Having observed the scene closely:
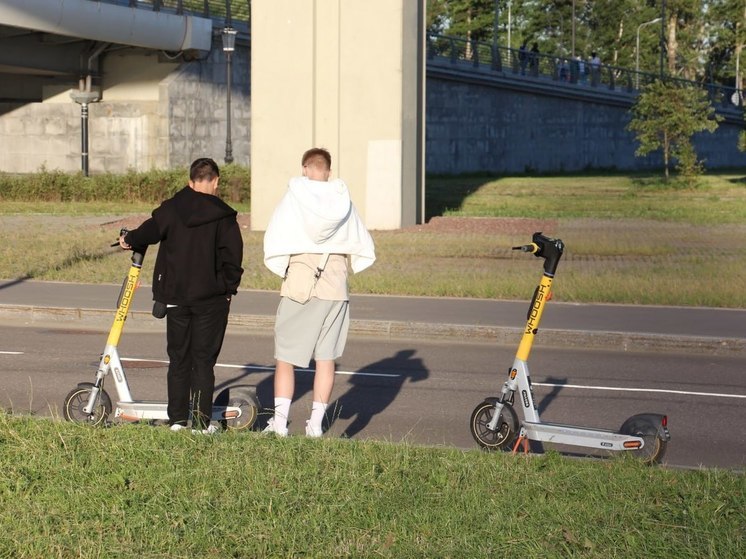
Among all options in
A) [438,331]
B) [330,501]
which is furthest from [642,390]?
[330,501]

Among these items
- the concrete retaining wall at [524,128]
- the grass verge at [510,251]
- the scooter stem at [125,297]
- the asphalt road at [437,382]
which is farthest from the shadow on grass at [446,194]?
the scooter stem at [125,297]

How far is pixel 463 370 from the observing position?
12.3 meters

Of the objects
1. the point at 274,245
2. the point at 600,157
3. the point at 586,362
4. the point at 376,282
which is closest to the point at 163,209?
the point at 274,245

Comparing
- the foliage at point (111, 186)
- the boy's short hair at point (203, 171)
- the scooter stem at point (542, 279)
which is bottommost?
the scooter stem at point (542, 279)

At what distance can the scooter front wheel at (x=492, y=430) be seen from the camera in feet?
26.1

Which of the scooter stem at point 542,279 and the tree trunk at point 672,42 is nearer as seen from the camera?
the scooter stem at point 542,279

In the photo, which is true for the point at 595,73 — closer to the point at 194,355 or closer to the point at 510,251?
the point at 510,251

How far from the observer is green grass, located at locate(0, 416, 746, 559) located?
5.63 m

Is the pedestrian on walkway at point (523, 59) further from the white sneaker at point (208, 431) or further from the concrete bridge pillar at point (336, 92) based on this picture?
the white sneaker at point (208, 431)

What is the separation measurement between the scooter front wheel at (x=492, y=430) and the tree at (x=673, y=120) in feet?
136

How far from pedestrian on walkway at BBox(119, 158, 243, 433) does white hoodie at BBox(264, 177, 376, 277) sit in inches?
10.0

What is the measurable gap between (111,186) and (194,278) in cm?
3203

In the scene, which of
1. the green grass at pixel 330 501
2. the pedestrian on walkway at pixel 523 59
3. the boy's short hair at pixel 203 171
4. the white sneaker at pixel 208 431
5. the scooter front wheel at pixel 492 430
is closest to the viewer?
the green grass at pixel 330 501

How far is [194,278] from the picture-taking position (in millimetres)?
7973
